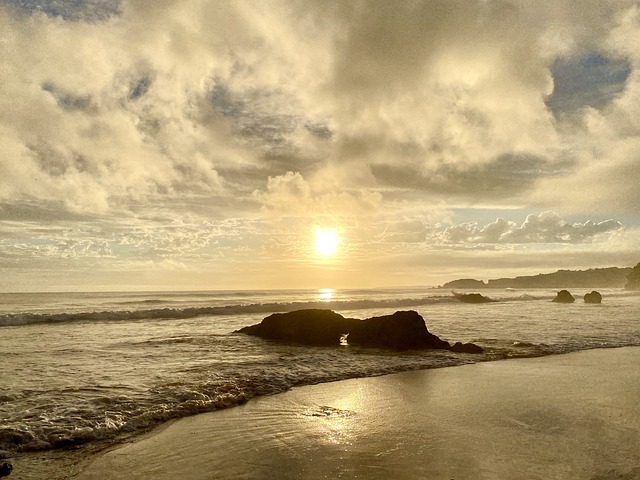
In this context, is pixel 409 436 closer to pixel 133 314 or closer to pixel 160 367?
pixel 160 367

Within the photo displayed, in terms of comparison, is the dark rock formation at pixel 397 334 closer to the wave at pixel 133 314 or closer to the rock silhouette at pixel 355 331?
the rock silhouette at pixel 355 331

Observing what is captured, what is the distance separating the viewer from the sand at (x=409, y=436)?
6.10 m

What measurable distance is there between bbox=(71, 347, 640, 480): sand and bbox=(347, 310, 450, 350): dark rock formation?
770cm

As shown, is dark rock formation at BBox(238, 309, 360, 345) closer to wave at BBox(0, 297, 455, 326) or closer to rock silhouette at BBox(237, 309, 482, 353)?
rock silhouette at BBox(237, 309, 482, 353)

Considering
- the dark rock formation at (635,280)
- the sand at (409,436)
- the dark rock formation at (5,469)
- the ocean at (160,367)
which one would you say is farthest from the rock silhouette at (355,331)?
the dark rock formation at (635,280)

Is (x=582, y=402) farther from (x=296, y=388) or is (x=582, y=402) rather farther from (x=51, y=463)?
(x=51, y=463)

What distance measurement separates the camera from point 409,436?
24.9 feet

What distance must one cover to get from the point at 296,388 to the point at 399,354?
24.8 feet

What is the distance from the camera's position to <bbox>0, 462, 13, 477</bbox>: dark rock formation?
6121 mm

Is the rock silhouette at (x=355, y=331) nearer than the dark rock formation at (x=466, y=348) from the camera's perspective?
No

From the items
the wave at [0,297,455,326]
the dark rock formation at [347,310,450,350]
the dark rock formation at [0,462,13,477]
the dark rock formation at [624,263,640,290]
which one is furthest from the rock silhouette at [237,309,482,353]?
the dark rock formation at [624,263,640,290]

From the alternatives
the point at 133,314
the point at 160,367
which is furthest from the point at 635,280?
the point at 160,367

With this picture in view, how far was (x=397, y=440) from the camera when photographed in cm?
737

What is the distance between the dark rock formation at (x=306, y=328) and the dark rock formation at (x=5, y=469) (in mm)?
16150
